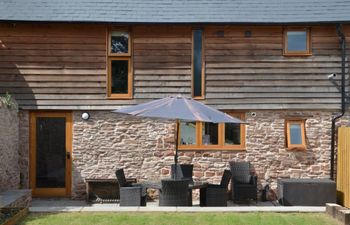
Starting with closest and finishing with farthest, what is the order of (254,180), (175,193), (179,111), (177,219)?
1. (177,219)
2. (179,111)
3. (175,193)
4. (254,180)

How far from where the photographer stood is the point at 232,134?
11820mm

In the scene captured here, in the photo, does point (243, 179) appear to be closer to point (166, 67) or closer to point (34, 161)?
point (166, 67)

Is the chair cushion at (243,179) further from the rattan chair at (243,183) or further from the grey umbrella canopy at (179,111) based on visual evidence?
the grey umbrella canopy at (179,111)

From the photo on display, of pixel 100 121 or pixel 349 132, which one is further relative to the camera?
pixel 100 121

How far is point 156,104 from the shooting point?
8898 mm

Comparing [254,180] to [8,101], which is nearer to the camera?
[8,101]

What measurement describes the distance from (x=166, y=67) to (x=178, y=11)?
5.37ft

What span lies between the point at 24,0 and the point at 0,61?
6.48 ft

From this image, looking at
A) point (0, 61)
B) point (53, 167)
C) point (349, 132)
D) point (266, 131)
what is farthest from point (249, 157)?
point (0, 61)

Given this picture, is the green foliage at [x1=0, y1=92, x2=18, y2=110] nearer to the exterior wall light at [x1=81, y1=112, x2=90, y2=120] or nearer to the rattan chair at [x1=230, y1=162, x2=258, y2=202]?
the exterior wall light at [x1=81, y1=112, x2=90, y2=120]

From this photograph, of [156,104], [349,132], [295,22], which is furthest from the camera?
[295,22]

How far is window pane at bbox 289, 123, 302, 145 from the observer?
460 inches

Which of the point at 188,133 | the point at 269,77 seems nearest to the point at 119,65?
the point at 188,133

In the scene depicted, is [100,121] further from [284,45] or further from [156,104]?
[284,45]
